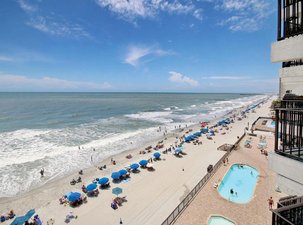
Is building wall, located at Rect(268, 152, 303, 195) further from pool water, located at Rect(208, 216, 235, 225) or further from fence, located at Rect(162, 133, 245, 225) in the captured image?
pool water, located at Rect(208, 216, 235, 225)

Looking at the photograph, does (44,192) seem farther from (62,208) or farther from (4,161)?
(4,161)

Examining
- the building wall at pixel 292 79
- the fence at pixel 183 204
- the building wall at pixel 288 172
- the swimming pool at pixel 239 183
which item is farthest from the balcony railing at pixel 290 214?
the swimming pool at pixel 239 183

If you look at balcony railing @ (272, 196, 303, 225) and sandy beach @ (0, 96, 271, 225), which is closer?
balcony railing @ (272, 196, 303, 225)

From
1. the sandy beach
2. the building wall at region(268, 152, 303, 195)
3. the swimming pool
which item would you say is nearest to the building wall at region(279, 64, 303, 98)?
the building wall at region(268, 152, 303, 195)

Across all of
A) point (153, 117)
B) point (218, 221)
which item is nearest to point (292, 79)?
point (218, 221)

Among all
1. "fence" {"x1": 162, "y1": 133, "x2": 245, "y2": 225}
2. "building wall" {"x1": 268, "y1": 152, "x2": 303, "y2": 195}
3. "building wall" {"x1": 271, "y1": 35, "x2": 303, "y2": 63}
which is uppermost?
"building wall" {"x1": 271, "y1": 35, "x2": 303, "y2": 63}

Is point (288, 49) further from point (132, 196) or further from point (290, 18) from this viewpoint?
point (132, 196)

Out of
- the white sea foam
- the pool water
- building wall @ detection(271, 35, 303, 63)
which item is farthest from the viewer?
the white sea foam
